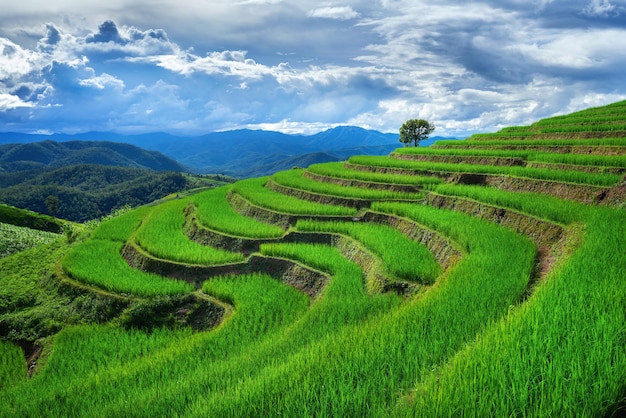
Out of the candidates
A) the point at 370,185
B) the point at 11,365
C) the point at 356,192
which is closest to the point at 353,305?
the point at 11,365

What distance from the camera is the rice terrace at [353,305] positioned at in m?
4.51

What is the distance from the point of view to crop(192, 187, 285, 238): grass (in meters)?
17.9

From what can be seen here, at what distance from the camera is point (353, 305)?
9711mm

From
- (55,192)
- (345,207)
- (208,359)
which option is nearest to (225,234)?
(345,207)

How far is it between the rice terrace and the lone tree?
160 feet

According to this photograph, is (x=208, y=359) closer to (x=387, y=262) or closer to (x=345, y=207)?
(x=387, y=262)

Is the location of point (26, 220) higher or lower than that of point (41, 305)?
lower

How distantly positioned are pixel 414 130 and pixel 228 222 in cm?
6030

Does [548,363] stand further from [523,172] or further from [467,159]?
[467,159]

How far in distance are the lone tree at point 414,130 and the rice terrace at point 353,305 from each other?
48.8 meters

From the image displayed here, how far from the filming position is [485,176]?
20656 millimetres

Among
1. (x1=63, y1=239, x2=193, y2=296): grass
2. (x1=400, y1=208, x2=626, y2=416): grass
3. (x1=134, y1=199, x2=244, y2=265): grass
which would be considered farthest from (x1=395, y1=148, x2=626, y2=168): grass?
(x1=63, y1=239, x2=193, y2=296): grass

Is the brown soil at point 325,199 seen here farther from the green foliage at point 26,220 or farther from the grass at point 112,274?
the green foliage at point 26,220

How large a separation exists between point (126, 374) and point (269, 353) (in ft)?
10.6
